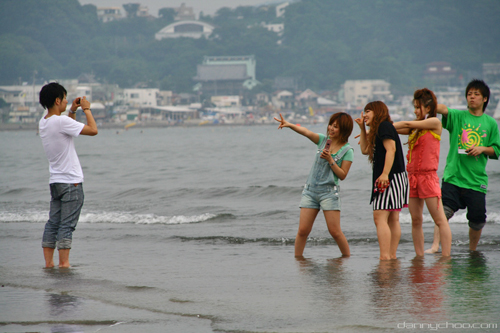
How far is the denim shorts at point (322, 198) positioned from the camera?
4.91m

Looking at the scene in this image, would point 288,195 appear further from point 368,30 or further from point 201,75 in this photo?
point 368,30

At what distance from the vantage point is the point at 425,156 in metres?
4.96

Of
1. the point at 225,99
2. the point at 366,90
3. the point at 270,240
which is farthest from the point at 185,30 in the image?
the point at 270,240

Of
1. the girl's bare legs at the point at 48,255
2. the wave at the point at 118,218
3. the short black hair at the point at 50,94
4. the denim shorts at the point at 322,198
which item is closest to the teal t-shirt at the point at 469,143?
the denim shorts at the point at 322,198

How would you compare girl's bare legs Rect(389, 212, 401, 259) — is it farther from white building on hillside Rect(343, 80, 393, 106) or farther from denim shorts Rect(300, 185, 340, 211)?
white building on hillside Rect(343, 80, 393, 106)

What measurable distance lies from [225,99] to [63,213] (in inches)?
5088

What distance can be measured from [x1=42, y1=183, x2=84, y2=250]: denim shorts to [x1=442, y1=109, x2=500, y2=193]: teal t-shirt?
3354mm

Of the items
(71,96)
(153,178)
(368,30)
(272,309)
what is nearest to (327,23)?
(368,30)

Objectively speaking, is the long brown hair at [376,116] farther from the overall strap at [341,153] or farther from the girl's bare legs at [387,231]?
the girl's bare legs at [387,231]

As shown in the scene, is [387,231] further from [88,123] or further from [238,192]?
[238,192]

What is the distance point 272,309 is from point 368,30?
7912 inches

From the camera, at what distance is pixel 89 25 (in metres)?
197

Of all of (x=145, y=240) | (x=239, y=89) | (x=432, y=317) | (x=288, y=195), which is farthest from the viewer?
(x=239, y=89)

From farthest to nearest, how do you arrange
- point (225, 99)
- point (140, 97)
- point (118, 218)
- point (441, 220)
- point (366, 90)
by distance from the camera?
point (366, 90), point (225, 99), point (140, 97), point (118, 218), point (441, 220)
